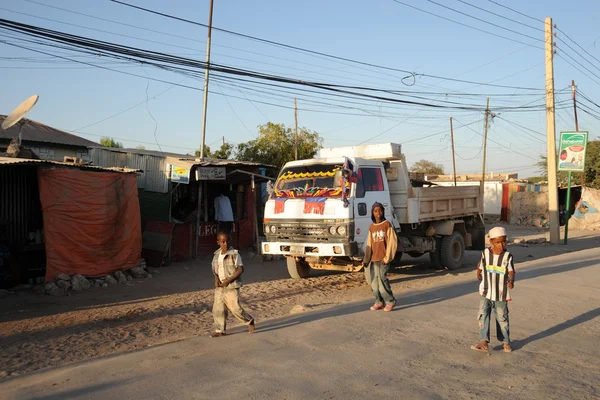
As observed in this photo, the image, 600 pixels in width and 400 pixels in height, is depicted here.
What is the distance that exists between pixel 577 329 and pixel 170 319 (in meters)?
5.65

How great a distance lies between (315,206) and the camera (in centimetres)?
992

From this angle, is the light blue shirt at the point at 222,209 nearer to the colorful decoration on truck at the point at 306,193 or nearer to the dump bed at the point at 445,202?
the colorful decoration on truck at the point at 306,193

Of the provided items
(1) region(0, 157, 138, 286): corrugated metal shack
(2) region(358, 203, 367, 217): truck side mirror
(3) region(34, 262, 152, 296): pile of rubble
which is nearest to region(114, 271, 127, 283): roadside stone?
(3) region(34, 262, 152, 296): pile of rubble

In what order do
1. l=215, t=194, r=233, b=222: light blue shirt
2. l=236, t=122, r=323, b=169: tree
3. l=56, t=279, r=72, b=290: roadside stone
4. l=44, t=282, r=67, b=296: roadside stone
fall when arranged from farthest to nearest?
l=236, t=122, r=323, b=169: tree
l=215, t=194, r=233, b=222: light blue shirt
l=56, t=279, r=72, b=290: roadside stone
l=44, t=282, r=67, b=296: roadside stone

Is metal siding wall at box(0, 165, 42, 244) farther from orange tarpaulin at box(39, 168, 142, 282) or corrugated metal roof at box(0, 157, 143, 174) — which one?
orange tarpaulin at box(39, 168, 142, 282)

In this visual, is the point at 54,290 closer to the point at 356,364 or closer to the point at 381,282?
the point at 381,282

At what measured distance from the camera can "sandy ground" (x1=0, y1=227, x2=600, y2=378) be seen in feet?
20.4

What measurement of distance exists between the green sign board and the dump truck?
10313 mm

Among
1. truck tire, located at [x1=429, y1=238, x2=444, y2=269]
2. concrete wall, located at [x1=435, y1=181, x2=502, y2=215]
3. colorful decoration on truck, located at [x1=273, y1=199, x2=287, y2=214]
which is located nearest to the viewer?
colorful decoration on truck, located at [x1=273, y1=199, x2=287, y2=214]

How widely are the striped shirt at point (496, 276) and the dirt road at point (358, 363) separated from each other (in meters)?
0.66

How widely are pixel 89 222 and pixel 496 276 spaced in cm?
789

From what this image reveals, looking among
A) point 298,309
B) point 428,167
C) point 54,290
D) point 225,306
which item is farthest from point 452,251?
point 428,167

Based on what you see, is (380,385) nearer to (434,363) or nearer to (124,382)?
(434,363)

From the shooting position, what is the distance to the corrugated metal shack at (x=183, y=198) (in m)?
13.2
